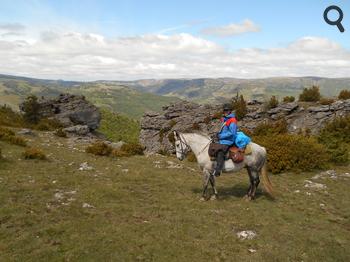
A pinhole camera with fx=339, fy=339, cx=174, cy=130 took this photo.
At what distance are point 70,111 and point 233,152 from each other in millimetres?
41973

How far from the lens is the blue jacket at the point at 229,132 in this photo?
14.9 metres

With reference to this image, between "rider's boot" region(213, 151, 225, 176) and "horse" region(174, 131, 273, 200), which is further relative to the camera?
"horse" region(174, 131, 273, 200)

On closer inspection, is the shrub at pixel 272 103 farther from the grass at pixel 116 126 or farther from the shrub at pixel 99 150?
the grass at pixel 116 126

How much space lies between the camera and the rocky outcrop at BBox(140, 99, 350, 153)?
118 ft

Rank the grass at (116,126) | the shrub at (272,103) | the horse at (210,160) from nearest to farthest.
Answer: the horse at (210,160), the shrub at (272,103), the grass at (116,126)

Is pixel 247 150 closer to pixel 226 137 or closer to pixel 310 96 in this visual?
pixel 226 137

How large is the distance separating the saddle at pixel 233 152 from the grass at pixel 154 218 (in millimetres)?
2074

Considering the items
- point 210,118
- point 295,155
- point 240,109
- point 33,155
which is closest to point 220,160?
point 295,155

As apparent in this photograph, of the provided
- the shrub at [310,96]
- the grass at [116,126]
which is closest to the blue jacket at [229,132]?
the shrub at [310,96]

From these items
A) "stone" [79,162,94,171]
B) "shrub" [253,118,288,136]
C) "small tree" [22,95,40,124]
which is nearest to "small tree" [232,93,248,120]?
"shrub" [253,118,288,136]

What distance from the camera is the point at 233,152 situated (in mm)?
15094

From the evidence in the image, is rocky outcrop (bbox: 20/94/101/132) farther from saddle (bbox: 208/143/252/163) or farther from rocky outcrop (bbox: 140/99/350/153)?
saddle (bbox: 208/143/252/163)

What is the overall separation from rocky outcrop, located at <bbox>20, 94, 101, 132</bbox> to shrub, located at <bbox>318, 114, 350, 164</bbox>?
34.6m

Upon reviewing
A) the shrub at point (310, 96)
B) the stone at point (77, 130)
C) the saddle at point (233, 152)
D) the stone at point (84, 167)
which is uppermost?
the shrub at point (310, 96)
